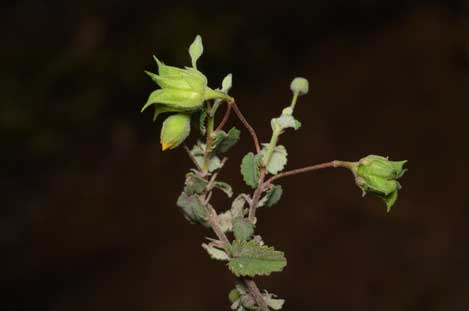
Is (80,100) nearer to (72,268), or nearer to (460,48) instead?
(72,268)

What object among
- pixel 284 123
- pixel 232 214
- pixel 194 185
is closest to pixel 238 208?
pixel 232 214

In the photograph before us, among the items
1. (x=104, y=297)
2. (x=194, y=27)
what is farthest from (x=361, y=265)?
(x=194, y=27)

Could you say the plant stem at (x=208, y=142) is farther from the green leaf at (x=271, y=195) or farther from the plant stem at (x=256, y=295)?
the plant stem at (x=256, y=295)

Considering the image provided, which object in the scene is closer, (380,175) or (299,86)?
(380,175)

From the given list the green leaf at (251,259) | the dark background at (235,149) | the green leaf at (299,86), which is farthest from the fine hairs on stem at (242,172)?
the dark background at (235,149)

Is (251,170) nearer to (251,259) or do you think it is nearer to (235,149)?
(251,259)

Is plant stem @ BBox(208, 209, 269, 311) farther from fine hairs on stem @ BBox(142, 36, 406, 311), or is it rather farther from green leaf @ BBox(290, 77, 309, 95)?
green leaf @ BBox(290, 77, 309, 95)
